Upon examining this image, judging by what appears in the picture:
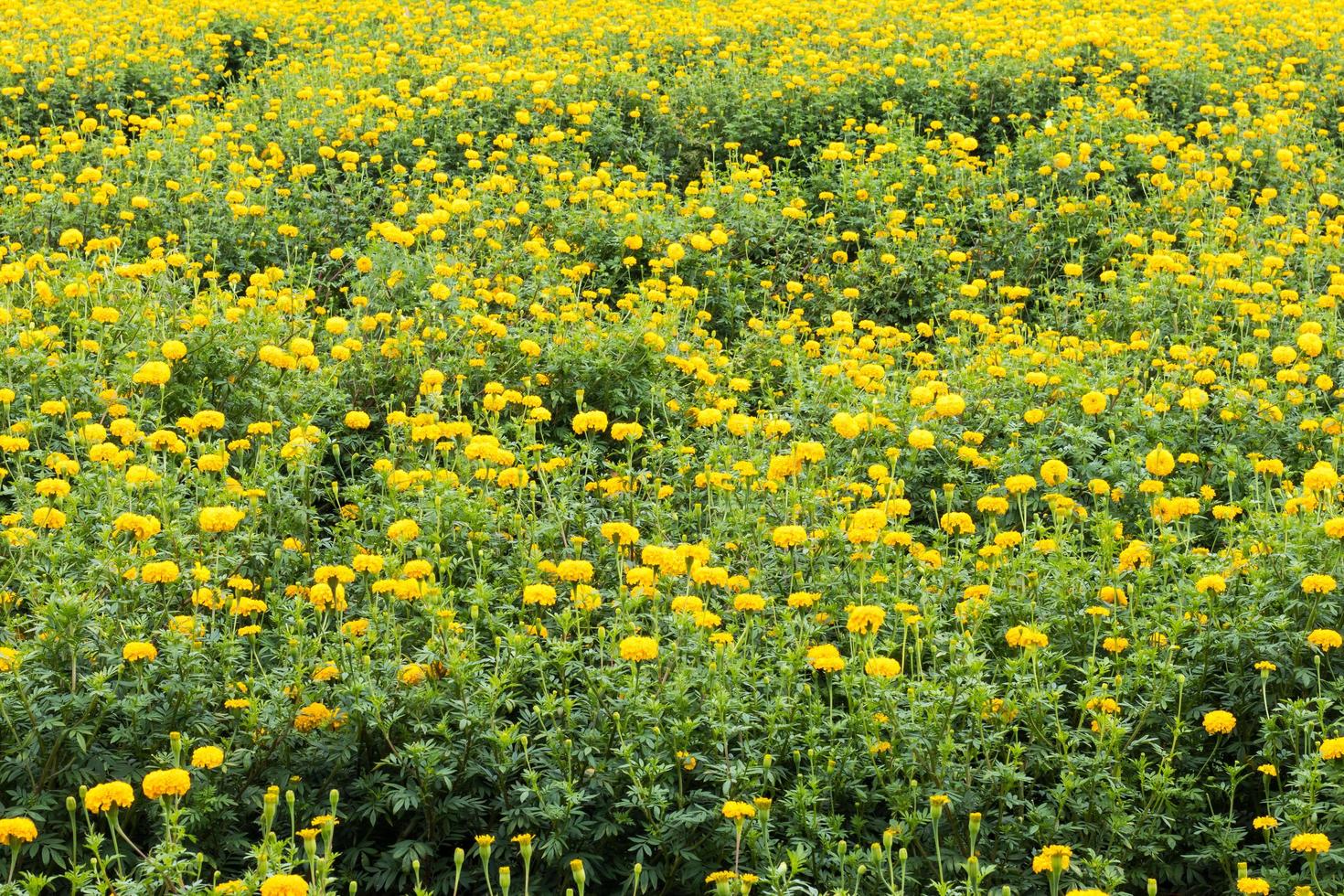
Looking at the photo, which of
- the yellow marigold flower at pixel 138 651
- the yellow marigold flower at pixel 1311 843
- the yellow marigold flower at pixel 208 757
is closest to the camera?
the yellow marigold flower at pixel 1311 843

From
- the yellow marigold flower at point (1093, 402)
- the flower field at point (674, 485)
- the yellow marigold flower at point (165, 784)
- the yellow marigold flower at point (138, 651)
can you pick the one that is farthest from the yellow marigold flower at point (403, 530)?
the yellow marigold flower at point (1093, 402)

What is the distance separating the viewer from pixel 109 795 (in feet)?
10.0

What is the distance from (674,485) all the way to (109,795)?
8.75 ft

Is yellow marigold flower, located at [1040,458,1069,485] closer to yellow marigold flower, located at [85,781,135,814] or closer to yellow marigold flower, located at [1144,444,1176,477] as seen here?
yellow marigold flower, located at [1144,444,1176,477]

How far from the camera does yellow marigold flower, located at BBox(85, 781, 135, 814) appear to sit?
9.93ft

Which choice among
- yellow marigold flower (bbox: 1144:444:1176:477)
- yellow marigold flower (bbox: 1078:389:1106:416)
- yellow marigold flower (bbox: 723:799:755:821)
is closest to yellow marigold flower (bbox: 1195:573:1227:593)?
yellow marigold flower (bbox: 1144:444:1176:477)

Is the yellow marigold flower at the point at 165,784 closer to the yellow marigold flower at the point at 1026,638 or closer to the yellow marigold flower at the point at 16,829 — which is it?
the yellow marigold flower at the point at 16,829

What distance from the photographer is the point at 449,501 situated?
182 inches

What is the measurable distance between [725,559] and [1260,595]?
1626mm

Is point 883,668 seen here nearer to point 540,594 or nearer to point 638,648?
point 638,648

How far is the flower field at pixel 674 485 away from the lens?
11.6ft

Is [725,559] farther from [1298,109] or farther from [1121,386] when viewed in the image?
[1298,109]

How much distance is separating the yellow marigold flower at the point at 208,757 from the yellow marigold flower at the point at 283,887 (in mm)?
675

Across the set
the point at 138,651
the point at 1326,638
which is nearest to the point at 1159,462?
the point at 1326,638
